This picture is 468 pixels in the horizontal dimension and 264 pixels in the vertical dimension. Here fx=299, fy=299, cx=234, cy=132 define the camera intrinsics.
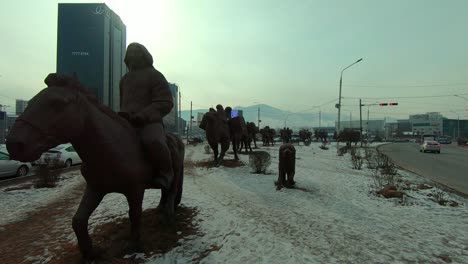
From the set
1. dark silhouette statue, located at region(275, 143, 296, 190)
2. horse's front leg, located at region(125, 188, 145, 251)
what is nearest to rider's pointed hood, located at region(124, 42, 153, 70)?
horse's front leg, located at region(125, 188, 145, 251)

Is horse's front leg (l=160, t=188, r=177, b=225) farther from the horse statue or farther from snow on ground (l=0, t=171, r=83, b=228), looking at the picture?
snow on ground (l=0, t=171, r=83, b=228)

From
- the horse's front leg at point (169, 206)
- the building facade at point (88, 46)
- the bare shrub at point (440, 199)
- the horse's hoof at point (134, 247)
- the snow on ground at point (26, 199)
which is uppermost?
the building facade at point (88, 46)

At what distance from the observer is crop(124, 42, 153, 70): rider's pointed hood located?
4.36 m

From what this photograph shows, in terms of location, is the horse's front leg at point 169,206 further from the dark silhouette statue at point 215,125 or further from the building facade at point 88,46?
the building facade at point 88,46

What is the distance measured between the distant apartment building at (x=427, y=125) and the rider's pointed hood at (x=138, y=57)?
121010 millimetres

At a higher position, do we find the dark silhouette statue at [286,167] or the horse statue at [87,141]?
the horse statue at [87,141]

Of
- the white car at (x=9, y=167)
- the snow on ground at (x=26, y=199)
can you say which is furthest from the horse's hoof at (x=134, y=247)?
the white car at (x=9, y=167)

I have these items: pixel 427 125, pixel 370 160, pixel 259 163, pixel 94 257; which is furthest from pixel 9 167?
pixel 427 125

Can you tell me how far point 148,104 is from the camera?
4.21 meters

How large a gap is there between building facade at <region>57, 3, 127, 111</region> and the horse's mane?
3419 centimetres

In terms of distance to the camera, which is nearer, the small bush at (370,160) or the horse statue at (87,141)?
the horse statue at (87,141)

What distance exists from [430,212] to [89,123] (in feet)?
23.7

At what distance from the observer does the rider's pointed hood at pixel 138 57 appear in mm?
4363

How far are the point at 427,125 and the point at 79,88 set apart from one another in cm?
12692
